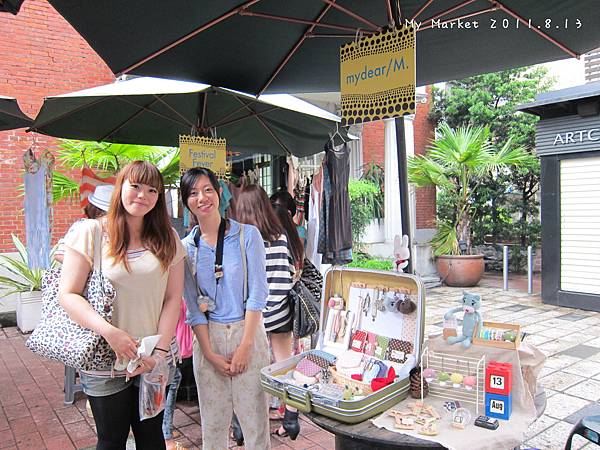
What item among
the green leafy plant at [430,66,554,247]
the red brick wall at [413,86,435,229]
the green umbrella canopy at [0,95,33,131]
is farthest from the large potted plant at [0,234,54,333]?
the green leafy plant at [430,66,554,247]

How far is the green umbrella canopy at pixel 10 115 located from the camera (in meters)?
3.87

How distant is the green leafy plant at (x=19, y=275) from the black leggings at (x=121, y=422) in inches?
211

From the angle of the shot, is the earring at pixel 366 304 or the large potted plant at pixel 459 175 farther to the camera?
the large potted plant at pixel 459 175

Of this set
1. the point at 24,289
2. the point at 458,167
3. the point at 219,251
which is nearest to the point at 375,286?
the point at 219,251

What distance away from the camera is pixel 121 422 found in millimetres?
2100

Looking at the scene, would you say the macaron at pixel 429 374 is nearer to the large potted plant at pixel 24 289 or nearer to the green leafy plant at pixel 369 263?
the green leafy plant at pixel 369 263

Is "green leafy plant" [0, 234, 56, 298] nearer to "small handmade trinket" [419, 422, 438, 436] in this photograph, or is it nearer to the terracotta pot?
"small handmade trinket" [419, 422, 438, 436]

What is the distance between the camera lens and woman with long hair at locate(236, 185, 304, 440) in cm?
306

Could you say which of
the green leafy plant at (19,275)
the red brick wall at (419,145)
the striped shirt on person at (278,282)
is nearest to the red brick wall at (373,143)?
the red brick wall at (419,145)

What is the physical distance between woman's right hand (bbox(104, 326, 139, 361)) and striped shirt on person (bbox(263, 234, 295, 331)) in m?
1.27

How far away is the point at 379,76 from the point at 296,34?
0.94 metres

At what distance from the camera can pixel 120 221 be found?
2.09 metres

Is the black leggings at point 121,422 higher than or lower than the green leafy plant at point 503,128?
lower

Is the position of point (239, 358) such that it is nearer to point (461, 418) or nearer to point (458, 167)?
point (461, 418)
